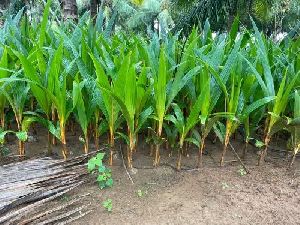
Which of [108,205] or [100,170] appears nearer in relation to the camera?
[108,205]

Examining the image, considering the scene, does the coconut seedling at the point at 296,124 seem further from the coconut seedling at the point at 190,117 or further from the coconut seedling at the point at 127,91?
the coconut seedling at the point at 127,91

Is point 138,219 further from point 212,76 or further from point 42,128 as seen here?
point 42,128

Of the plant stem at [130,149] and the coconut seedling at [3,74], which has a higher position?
the coconut seedling at [3,74]

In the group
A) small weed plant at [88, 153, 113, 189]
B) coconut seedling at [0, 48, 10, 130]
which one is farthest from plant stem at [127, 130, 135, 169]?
coconut seedling at [0, 48, 10, 130]

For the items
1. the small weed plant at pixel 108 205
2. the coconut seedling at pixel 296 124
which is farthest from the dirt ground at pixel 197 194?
the coconut seedling at pixel 296 124

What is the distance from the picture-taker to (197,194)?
1.84 metres

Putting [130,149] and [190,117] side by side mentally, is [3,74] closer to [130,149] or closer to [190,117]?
[130,149]

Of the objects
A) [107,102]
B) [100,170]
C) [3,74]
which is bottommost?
[100,170]

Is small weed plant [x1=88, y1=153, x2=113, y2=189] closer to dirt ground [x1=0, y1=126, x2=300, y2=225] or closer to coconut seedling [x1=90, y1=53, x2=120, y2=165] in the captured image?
dirt ground [x1=0, y1=126, x2=300, y2=225]

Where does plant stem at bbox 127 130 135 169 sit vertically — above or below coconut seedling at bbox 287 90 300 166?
below

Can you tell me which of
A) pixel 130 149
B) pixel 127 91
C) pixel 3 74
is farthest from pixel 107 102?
pixel 3 74

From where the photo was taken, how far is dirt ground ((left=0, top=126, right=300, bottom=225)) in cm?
171

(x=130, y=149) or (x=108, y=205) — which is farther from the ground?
(x=130, y=149)

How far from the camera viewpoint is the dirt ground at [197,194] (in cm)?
171
